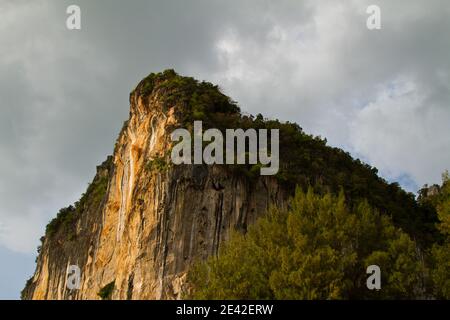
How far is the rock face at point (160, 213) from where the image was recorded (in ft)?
125

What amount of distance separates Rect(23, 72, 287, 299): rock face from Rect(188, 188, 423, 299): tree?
3303 millimetres

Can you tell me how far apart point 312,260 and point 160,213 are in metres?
11.3

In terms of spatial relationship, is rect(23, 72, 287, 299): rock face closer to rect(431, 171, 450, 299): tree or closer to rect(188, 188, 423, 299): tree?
rect(188, 188, 423, 299): tree

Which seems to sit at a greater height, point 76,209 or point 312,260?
point 76,209

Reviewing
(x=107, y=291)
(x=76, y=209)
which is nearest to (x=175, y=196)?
(x=107, y=291)

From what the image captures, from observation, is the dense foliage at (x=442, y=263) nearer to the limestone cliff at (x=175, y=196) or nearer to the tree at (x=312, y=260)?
the tree at (x=312, y=260)

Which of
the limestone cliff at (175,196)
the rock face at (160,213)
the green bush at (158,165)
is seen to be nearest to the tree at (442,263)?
the limestone cliff at (175,196)

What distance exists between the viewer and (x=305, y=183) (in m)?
41.8

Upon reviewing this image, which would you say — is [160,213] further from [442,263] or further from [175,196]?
[442,263]

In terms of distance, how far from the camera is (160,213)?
131ft

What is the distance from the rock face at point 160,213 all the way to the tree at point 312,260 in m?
3.30
